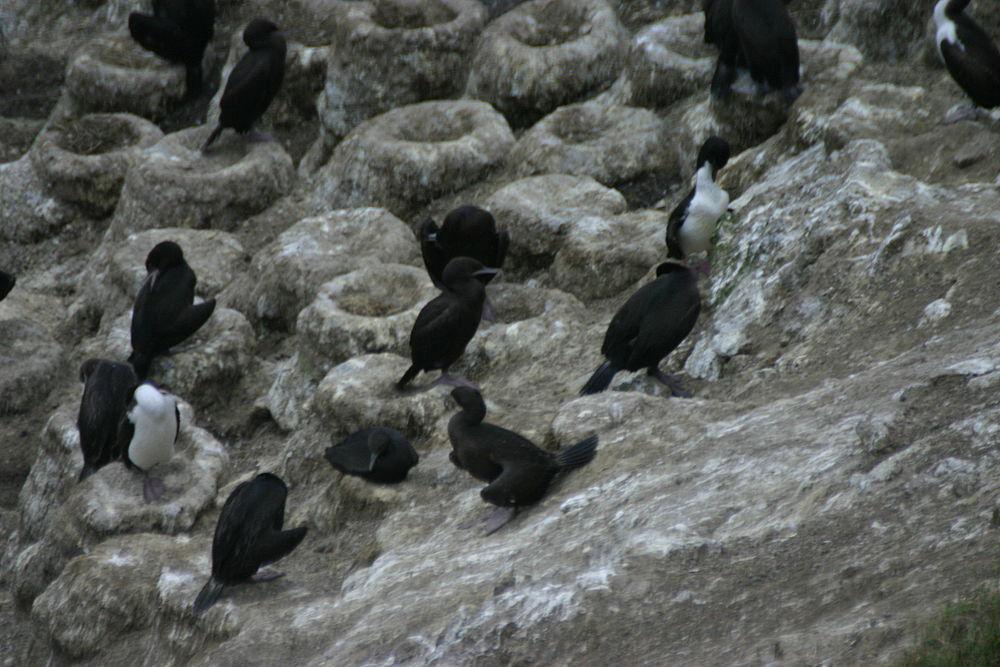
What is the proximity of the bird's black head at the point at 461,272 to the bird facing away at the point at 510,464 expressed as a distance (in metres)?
2.01

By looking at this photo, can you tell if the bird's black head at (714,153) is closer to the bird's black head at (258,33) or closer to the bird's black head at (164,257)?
the bird's black head at (164,257)

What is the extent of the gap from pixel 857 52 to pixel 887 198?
343 centimetres

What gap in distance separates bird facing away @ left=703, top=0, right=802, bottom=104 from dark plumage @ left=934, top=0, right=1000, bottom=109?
1.16m

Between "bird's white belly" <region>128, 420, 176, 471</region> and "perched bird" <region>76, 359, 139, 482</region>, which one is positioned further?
"perched bird" <region>76, 359, 139, 482</region>

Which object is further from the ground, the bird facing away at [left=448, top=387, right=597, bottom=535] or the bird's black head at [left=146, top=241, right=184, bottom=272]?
the bird facing away at [left=448, top=387, right=597, bottom=535]

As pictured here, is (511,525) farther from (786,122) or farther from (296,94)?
(296,94)

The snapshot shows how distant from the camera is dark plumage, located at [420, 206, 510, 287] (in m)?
10.6

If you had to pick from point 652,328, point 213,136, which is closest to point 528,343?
point 652,328

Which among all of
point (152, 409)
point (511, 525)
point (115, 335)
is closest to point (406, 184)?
point (115, 335)

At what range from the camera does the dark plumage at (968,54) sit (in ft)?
30.0

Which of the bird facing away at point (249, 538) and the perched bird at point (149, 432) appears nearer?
the bird facing away at point (249, 538)

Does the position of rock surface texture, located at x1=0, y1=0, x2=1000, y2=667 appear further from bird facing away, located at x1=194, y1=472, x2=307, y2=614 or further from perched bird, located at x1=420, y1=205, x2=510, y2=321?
perched bird, located at x1=420, y1=205, x2=510, y2=321

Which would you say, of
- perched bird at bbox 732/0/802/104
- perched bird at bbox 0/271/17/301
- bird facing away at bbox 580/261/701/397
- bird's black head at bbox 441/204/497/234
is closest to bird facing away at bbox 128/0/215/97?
perched bird at bbox 0/271/17/301

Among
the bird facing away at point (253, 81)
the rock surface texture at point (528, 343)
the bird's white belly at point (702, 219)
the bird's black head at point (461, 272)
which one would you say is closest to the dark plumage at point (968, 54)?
the rock surface texture at point (528, 343)
